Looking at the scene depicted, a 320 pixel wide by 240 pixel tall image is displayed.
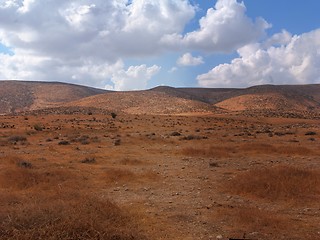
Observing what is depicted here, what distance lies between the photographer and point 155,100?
315ft

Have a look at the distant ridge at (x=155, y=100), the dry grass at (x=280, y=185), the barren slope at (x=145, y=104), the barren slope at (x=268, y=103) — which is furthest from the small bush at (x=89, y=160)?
the barren slope at (x=268, y=103)

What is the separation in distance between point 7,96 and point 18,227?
4729 inches

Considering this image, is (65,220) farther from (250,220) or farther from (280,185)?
(280,185)

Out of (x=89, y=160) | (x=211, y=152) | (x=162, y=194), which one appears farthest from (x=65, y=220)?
(x=211, y=152)

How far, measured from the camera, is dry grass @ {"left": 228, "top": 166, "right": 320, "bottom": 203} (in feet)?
38.8

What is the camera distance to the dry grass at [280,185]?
1182cm

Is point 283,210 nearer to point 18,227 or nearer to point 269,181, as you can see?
point 269,181

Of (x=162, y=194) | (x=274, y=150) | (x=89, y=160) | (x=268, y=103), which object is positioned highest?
(x=268, y=103)

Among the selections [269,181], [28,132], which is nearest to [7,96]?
[28,132]

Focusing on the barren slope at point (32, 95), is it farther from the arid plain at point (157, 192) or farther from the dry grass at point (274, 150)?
the dry grass at point (274, 150)

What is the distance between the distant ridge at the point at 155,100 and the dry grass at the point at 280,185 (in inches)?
2500

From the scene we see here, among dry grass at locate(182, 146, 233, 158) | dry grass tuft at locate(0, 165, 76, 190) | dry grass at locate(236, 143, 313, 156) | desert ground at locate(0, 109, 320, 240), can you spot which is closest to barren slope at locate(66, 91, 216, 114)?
dry grass at locate(236, 143, 313, 156)

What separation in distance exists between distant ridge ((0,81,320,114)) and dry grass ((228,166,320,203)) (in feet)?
208

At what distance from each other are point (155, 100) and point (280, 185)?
3309 inches
